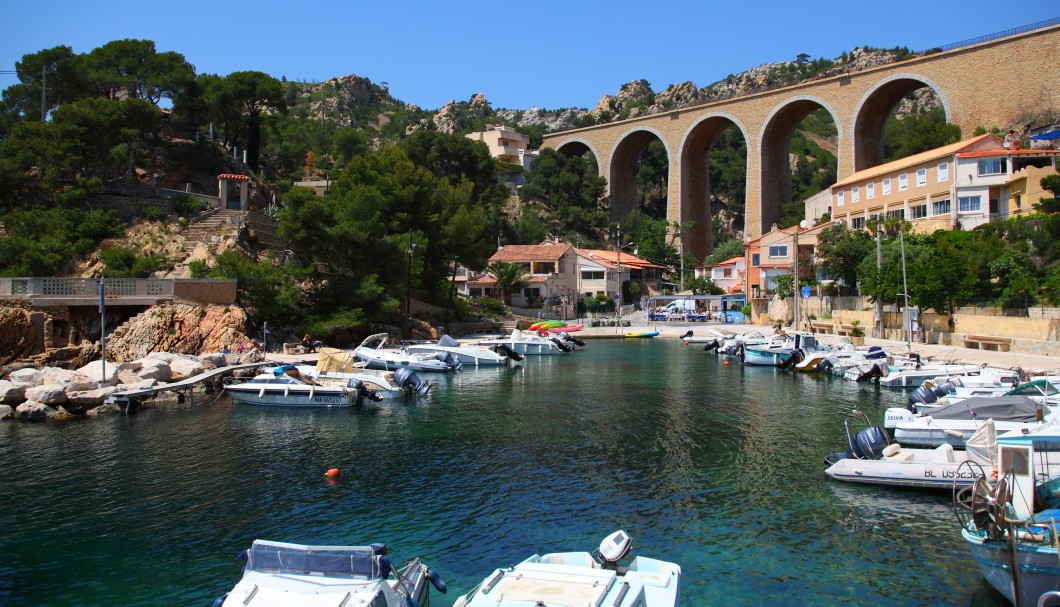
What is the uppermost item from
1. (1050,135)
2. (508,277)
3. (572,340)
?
(1050,135)

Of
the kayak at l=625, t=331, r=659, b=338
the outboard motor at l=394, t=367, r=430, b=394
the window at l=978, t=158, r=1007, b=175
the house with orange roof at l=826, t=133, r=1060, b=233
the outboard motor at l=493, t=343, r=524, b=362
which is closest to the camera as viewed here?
the outboard motor at l=394, t=367, r=430, b=394

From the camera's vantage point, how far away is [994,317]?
102ft

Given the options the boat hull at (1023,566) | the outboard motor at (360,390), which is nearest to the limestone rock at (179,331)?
the outboard motor at (360,390)

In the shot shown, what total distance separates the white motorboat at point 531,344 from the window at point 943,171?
25.4 m

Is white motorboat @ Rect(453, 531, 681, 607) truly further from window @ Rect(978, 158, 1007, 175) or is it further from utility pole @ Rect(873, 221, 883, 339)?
window @ Rect(978, 158, 1007, 175)

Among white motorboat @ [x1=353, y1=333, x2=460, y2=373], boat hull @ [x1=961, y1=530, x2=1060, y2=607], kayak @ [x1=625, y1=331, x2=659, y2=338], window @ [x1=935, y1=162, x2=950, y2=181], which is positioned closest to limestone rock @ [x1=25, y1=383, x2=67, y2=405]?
white motorboat @ [x1=353, y1=333, x2=460, y2=373]

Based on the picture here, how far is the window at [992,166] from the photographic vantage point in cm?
4230

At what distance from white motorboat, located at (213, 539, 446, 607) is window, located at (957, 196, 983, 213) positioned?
4526 cm

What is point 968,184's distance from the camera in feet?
142

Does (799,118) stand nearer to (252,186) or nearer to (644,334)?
(644,334)

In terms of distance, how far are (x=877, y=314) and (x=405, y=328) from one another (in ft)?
83.9

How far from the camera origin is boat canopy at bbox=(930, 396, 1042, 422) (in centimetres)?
1622

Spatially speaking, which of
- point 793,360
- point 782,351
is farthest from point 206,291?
point 793,360

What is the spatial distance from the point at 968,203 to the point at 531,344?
27.3m
